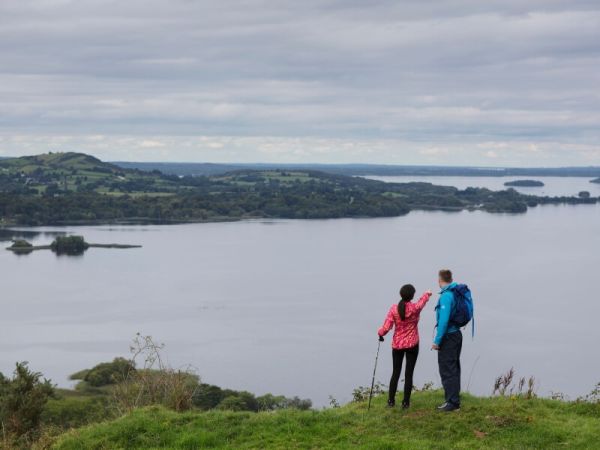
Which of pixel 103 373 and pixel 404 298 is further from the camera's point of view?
pixel 103 373

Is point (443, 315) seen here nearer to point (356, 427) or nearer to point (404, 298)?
point (404, 298)

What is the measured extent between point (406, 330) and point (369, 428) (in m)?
1.38

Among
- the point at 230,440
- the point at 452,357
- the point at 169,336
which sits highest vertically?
the point at 452,357

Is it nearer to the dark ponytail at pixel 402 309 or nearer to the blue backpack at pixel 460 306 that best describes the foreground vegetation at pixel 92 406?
the dark ponytail at pixel 402 309

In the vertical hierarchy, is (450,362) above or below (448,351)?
below

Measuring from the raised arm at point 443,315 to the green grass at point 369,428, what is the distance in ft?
3.25

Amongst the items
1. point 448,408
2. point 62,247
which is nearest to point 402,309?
point 448,408

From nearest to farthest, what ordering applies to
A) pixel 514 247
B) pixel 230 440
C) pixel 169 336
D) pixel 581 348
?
1. pixel 230 440
2. pixel 581 348
3. pixel 169 336
4. pixel 514 247

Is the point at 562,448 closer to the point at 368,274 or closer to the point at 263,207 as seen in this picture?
the point at 368,274

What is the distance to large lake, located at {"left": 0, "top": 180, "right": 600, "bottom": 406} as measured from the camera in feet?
169

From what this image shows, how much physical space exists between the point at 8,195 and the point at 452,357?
16468cm

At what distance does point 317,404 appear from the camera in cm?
4147

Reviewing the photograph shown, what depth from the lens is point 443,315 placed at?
1009cm

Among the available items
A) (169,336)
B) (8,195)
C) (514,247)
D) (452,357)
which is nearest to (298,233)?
(514,247)
